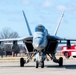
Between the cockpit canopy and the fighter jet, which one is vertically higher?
the cockpit canopy

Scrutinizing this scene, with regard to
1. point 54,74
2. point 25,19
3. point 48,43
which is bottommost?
point 54,74

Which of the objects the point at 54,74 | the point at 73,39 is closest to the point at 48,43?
the point at 73,39

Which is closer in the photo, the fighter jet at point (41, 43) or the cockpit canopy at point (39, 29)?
the fighter jet at point (41, 43)

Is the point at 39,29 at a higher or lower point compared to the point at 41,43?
higher

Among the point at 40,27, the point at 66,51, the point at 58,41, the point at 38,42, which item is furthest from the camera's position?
the point at 66,51

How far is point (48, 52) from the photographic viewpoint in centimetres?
2823

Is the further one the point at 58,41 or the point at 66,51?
the point at 66,51

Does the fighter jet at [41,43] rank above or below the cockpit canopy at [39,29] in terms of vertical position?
below

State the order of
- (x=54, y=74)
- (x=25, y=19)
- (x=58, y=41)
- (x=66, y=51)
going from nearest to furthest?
1. (x=54, y=74)
2. (x=58, y=41)
3. (x=25, y=19)
4. (x=66, y=51)

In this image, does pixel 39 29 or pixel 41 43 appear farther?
pixel 39 29

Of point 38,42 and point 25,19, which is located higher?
point 25,19

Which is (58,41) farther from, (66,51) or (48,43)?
A: (66,51)

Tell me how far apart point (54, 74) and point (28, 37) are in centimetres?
787

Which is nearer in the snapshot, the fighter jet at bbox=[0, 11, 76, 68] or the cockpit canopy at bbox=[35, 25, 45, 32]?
the fighter jet at bbox=[0, 11, 76, 68]
